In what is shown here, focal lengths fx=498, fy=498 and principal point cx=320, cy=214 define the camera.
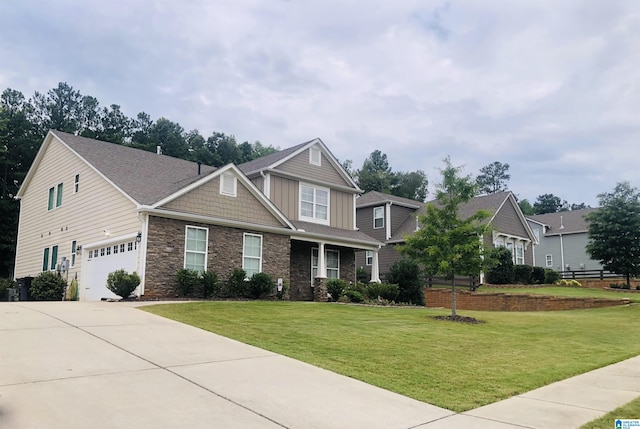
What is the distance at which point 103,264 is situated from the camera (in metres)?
18.5

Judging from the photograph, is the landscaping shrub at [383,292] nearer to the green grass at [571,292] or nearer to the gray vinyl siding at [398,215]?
the green grass at [571,292]

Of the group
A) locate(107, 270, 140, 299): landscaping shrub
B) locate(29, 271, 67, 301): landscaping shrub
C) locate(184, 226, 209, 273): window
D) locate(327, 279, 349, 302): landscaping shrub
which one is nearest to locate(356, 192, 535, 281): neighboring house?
locate(327, 279, 349, 302): landscaping shrub

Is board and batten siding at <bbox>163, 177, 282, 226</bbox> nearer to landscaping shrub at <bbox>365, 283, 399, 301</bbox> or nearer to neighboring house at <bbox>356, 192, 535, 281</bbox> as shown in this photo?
landscaping shrub at <bbox>365, 283, 399, 301</bbox>

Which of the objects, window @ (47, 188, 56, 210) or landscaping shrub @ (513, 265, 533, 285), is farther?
landscaping shrub @ (513, 265, 533, 285)

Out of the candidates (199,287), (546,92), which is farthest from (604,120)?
(199,287)

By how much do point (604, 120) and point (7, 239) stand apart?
35.8m

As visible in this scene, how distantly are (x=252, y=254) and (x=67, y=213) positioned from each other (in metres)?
8.92

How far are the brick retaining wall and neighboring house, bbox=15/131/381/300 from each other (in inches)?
167

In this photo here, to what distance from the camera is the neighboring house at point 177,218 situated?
17.0m

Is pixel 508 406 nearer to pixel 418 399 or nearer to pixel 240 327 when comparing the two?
pixel 418 399

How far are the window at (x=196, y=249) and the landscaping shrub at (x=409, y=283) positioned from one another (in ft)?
28.6

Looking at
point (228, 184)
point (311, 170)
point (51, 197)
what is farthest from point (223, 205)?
point (51, 197)

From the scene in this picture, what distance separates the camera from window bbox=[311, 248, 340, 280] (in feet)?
76.4

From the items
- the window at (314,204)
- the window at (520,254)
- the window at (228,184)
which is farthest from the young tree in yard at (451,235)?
the window at (520,254)
